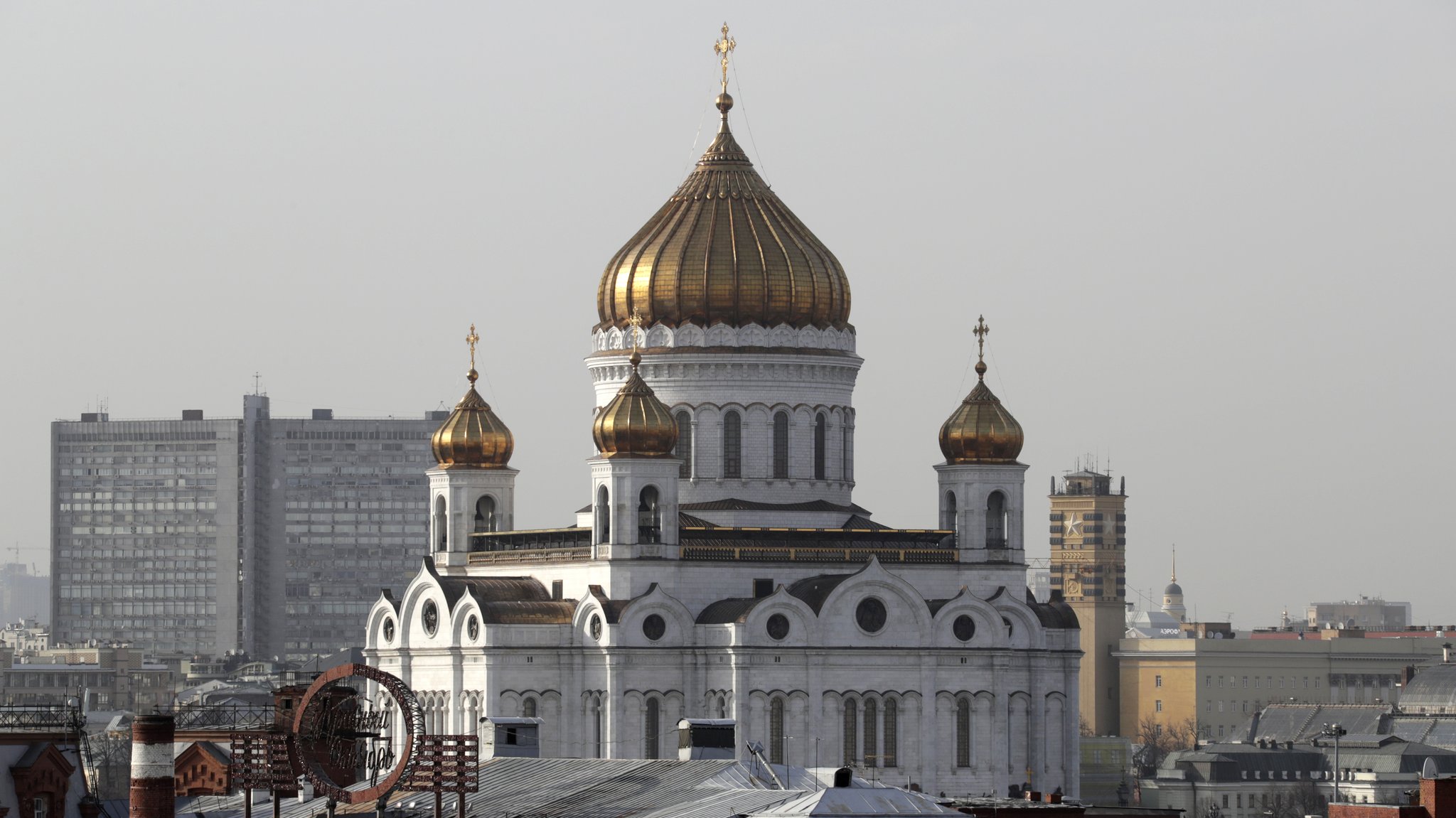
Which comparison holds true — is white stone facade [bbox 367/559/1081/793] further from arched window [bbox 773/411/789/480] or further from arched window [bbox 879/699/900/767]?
arched window [bbox 773/411/789/480]

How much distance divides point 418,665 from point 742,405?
34.1 ft

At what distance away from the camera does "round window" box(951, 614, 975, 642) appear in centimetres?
10056

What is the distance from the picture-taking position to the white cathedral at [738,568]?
9850 cm

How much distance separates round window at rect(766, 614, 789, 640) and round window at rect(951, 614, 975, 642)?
447 centimetres

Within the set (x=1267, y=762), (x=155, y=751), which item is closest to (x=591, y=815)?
(x=155, y=751)

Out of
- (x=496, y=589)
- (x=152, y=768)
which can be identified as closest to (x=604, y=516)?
(x=496, y=589)

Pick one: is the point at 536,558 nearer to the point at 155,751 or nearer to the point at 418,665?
the point at 418,665

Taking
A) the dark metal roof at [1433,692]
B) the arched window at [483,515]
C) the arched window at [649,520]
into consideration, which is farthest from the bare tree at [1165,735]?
the arched window at [649,520]

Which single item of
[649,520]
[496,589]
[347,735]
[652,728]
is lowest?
[652,728]

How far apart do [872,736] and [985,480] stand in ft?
26.4

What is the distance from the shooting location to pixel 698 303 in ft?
342

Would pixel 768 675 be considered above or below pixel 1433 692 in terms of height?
above

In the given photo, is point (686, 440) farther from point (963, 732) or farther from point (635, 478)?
point (963, 732)

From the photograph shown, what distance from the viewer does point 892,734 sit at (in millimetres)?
99125
